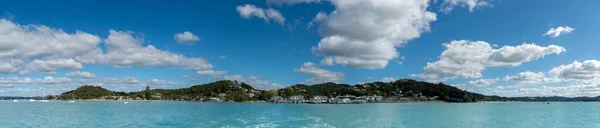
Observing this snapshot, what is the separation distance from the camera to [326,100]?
192m

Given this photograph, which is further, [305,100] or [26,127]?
[305,100]

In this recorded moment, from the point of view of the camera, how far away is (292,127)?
42031 millimetres

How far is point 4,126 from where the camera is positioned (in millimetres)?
43344

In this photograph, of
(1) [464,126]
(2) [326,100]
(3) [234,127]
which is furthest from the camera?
(2) [326,100]

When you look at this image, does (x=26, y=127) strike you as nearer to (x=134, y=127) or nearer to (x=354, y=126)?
(x=134, y=127)

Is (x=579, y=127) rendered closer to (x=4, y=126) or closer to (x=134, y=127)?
(x=134, y=127)

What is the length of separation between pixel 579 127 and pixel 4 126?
63.5 metres

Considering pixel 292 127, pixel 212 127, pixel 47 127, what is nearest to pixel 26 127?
pixel 47 127

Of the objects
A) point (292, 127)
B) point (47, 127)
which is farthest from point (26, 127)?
point (292, 127)

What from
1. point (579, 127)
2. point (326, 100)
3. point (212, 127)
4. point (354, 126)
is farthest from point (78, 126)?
point (326, 100)

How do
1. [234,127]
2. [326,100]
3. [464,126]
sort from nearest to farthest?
1. [234,127]
2. [464,126]
3. [326,100]

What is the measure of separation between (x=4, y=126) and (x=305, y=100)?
15968 cm

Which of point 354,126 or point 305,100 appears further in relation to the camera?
point 305,100

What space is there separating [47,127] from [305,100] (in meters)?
160
